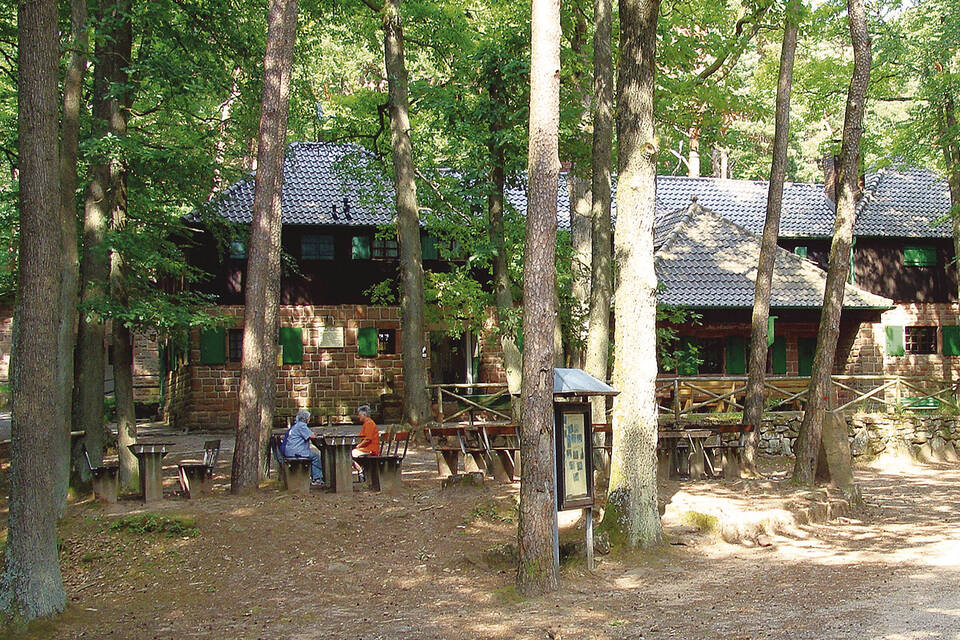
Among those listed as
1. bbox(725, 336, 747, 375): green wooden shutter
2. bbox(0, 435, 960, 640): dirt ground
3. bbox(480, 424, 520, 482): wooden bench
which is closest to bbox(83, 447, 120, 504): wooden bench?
bbox(0, 435, 960, 640): dirt ground

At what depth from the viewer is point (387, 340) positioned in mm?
26219

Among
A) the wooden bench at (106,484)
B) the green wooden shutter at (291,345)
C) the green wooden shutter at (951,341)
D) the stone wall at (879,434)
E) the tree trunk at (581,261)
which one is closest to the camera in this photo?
the wooden bench at (106,484)

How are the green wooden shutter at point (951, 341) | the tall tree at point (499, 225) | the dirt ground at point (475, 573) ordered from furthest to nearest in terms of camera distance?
the green wooden shutter at point (951, 341) < the tall tree at point (499, 225) < the dirt ground at point (475, 573)

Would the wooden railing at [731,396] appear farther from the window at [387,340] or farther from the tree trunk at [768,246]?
the window at [387,340]

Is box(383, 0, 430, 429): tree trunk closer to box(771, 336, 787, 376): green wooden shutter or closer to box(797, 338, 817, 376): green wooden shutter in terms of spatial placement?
box(771, 336, 787, 376): green wooden shutter

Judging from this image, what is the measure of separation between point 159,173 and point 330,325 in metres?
10.8

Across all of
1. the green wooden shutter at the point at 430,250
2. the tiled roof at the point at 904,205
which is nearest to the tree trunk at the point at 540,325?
the green wooden shutter at the point at 430,250

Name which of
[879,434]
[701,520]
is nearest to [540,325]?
[701,520]

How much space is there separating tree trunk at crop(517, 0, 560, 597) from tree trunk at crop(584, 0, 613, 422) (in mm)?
5932

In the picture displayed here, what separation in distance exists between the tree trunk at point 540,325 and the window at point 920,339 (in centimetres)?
2479

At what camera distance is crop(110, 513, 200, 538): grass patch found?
35.2 feet

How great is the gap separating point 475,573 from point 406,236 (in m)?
10.1

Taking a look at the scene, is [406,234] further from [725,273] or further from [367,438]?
[725,273]

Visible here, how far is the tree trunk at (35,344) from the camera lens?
8219 millimetres
